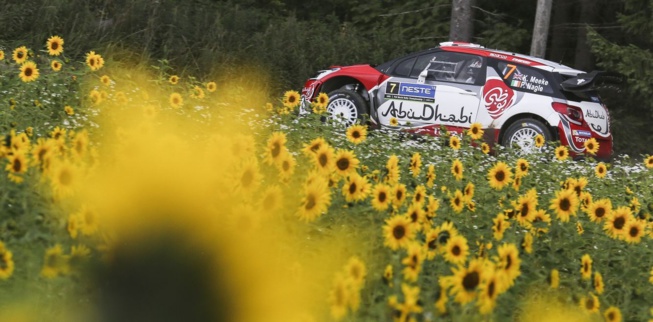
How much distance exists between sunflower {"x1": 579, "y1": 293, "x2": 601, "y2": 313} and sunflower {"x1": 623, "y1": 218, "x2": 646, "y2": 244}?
29.1 inches

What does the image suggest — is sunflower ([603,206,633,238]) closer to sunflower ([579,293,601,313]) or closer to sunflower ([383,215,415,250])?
sunflower ([579,293,601,313])

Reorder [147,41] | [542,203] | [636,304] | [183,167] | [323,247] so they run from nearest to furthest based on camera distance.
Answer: [183,167] → [323,247] → [636,304] → [542,203] → [147,41]

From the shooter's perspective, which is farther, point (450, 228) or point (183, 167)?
point (450, 228)

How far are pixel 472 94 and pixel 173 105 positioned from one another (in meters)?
5.94

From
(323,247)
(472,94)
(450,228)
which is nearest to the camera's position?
(450,228)

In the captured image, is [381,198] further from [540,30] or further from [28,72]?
[540,30]

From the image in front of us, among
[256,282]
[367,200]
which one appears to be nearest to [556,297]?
[367,200]

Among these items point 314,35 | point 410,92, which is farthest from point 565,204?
point 314,35

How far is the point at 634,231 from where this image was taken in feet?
15.7

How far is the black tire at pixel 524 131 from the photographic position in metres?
11.8

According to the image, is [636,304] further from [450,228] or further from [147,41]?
[147,41]

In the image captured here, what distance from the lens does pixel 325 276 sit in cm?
408

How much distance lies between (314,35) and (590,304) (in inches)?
613

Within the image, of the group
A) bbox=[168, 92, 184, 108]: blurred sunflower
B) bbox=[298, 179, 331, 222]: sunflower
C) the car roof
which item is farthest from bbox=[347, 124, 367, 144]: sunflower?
the car roof
